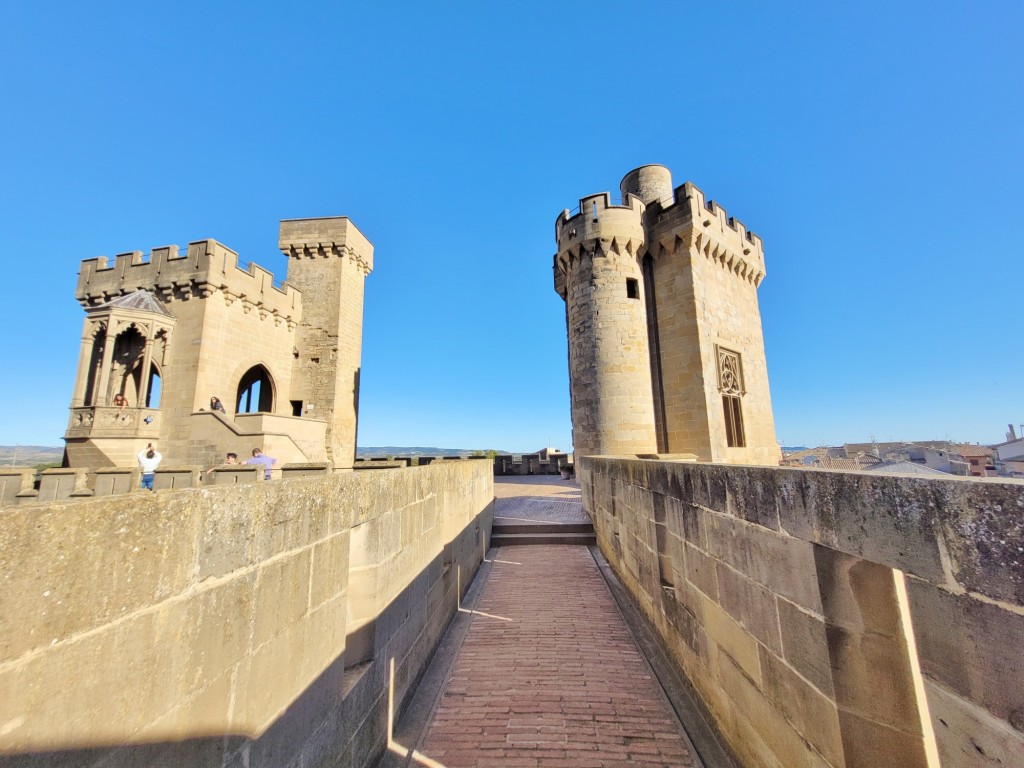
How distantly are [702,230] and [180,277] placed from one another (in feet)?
63.2

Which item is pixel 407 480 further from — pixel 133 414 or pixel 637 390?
pixel 133 414

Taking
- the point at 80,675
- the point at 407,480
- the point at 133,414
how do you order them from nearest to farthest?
1. the point at 80,675
2. the point at 407,480
3. the point at 133,414

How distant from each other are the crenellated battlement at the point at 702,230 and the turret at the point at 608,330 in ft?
2.50

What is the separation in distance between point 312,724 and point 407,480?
207 centimetres

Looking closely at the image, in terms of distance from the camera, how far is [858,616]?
2.09 meters

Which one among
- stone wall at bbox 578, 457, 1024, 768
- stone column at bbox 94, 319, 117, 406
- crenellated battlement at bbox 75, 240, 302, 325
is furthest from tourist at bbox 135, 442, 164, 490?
crenellated battlement at bbox 75, 240, 302, 325

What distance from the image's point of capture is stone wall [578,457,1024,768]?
141 cm

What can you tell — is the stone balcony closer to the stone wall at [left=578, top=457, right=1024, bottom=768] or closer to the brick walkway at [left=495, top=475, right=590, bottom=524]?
the brick walkway at [left=495, top=475, right=590, bottom=524]

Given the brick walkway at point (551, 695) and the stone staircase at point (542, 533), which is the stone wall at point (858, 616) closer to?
the brick walkway at point (551, 695)

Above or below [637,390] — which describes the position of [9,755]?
below

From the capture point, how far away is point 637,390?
14594mm

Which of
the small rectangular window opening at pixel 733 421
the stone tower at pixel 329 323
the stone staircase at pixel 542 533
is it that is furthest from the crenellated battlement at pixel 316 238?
the small rectangular window opening at pixel 733 421

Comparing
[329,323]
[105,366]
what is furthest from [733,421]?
[105,366]

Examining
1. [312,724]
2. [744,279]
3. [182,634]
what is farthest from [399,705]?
[744,279]
